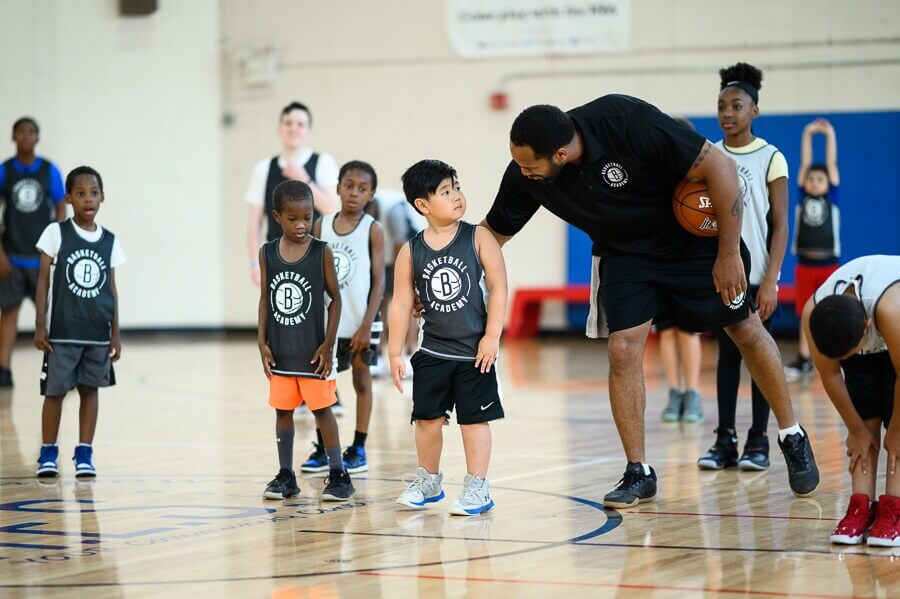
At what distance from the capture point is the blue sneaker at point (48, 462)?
553 cm

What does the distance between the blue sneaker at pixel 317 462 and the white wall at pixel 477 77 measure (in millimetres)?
8955

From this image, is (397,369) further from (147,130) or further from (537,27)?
(147,130)

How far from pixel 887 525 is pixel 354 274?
9.07ft

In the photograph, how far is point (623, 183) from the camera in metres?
4.68

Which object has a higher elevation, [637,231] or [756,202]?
[756,202]

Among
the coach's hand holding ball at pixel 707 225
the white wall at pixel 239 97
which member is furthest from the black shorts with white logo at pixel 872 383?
the white wall at pixel 239 97

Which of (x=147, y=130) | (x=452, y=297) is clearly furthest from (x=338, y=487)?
(x=147, y=130)

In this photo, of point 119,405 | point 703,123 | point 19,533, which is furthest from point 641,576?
point 703,123

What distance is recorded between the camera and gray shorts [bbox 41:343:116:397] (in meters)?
5.68

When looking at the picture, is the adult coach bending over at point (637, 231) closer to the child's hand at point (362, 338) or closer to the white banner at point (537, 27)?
the child's hand at point (362, 338)

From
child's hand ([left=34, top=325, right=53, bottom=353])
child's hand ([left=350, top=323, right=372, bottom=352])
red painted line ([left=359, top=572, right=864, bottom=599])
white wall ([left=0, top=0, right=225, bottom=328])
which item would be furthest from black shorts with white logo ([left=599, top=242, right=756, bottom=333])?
white wall ([left=0, top=0, right=225, bottom=328])

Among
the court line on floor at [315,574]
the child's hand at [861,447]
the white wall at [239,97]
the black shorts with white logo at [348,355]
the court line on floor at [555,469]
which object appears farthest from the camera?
the white wall at [239,97]

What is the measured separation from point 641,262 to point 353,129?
10399mm

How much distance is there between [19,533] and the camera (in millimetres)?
4293
